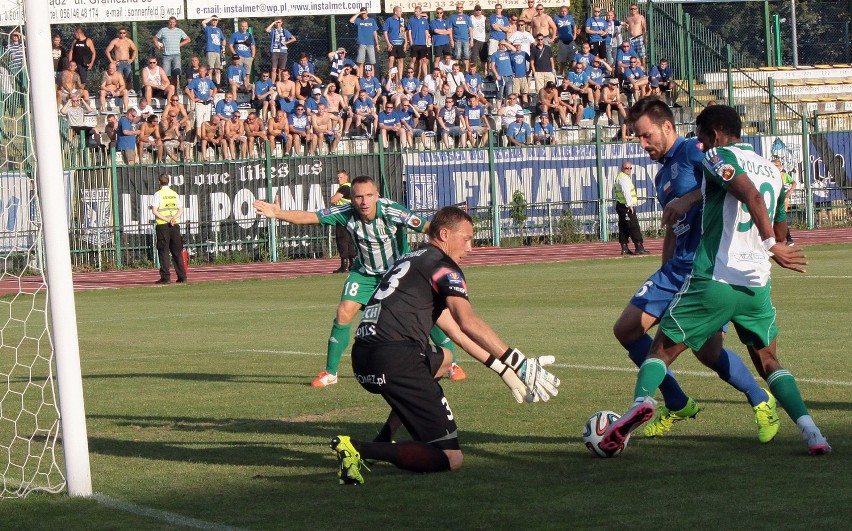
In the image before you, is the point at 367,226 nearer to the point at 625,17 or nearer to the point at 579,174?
the point at 579,174

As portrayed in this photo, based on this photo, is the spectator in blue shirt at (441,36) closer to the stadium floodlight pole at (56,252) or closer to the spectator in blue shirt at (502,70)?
the spectator in blue shirt at (502,70)

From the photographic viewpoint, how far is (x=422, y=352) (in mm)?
7273

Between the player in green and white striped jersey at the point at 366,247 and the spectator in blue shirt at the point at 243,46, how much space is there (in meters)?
24.9

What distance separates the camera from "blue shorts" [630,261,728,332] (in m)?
7.96

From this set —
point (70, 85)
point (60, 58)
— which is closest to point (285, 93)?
point (70, 85)

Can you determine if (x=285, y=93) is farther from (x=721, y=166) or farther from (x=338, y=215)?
(x=721, y=166)

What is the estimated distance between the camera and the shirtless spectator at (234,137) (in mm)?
32156

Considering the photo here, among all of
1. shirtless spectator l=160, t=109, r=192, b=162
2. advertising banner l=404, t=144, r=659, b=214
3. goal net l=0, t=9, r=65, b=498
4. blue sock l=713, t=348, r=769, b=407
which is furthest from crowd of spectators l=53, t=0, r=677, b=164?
blue sock l=713, t=348, r=769, b=407

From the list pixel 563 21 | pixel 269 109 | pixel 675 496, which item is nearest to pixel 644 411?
pixel 675 496

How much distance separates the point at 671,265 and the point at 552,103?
28242mm

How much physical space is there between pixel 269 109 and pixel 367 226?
23217 mm

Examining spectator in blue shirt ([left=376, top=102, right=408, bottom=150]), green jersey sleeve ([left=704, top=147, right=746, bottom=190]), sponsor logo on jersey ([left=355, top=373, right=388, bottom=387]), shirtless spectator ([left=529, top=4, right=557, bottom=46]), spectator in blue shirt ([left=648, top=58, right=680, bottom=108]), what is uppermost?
shirtless spectator ([left=529, top=4, right=557, bottom=46])

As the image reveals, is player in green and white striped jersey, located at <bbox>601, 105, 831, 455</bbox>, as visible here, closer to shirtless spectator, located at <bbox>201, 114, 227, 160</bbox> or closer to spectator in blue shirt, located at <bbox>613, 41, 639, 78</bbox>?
shirtless spectator, located at <bbox>201, 114, 227, 160</bbox>

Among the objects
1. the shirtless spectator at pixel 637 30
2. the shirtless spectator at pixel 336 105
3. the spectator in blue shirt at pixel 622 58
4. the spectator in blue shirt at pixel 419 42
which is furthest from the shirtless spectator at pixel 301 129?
the shirtless spectator at pixel 637 30
